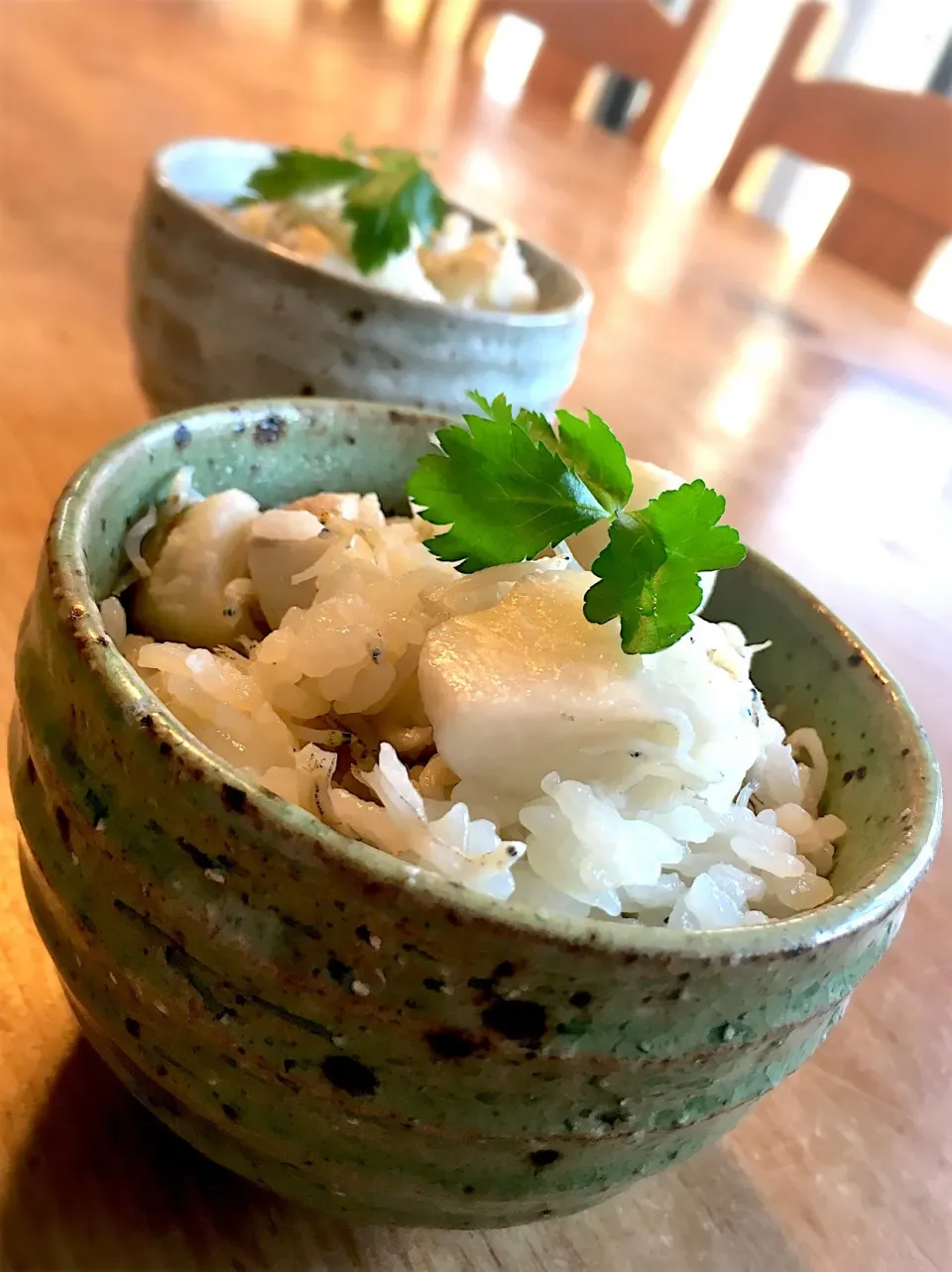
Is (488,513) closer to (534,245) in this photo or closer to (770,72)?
(534,245)

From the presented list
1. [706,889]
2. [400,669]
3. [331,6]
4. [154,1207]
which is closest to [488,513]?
[400,669]

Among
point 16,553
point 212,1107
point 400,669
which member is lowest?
point 16,553

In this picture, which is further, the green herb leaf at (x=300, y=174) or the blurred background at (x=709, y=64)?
the blurred background at (x=709, y=64)

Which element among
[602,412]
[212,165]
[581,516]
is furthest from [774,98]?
[581,516]

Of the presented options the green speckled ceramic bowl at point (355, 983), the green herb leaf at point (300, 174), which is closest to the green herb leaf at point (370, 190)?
the green herb leaf at point (300, 174)

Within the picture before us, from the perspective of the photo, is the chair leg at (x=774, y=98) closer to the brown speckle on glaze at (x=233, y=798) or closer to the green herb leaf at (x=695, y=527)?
the green herb leaf at (x=695, y=527)

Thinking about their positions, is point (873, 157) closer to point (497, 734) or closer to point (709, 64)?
point (497, 734)
